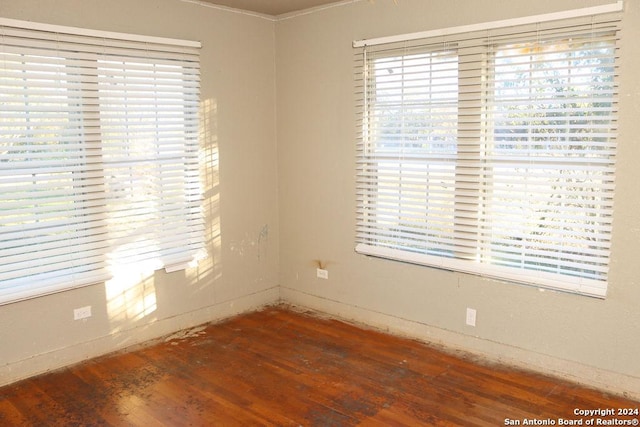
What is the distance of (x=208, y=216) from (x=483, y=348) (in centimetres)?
230

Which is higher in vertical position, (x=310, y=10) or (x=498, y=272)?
(x=310, y=10)

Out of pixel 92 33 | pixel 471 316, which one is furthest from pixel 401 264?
pixel 92 33

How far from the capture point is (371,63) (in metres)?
4.24

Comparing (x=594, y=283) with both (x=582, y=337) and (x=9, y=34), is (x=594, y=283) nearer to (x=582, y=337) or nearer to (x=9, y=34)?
(x=582, y=337)

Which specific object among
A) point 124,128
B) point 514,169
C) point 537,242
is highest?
point 124,128

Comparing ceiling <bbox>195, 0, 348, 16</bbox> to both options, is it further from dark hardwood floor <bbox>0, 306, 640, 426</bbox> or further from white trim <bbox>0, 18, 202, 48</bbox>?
dark hardwood floor <bbox>0, 306, 640, 426</bbox>

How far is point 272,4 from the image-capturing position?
441 centimetres

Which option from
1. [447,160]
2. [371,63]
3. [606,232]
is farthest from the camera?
[371,63]

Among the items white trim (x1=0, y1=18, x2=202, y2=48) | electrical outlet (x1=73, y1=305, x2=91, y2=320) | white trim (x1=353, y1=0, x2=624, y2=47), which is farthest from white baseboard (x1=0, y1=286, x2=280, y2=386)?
white trim (x1=353, y1=0, x2=624, y2=47)

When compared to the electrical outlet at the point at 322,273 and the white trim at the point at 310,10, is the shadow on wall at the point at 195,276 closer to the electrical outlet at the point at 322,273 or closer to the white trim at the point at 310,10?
the electrical outlet at the point at 322,273

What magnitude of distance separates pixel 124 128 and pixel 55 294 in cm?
120

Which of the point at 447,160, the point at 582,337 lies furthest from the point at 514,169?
the point at 582,337

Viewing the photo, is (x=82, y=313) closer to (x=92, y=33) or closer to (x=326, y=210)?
(x=92, y=33)

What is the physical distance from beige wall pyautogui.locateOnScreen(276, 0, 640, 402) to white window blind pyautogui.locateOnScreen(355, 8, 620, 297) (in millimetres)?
98
